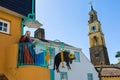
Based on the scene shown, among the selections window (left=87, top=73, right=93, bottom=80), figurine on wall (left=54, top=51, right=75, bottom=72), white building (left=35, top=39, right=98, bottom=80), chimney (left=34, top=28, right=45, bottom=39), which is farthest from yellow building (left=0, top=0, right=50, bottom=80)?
window (left=87, top=73, right=93, bottom=80)

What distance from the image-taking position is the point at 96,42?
59.1m

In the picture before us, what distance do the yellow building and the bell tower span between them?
4340 centimetres

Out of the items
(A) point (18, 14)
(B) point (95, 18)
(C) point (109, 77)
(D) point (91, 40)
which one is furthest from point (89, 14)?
(A) point (18, 14)

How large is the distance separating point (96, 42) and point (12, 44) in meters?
50.5

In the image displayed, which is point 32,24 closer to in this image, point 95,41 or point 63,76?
point 63,76

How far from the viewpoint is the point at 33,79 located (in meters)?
9.57

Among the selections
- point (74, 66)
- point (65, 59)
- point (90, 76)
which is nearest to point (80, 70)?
point (74, 66)

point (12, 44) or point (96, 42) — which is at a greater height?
point (96, 42)

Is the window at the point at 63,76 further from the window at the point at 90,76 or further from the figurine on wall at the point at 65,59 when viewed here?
the window at the point at 90,76

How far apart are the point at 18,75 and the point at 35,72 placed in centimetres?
88

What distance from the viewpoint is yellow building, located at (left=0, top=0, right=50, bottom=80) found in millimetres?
9703

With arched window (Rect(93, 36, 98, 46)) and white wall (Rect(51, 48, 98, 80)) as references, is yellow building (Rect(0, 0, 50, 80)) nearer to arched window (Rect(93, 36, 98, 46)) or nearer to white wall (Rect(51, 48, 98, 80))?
white wall (Rect(51, 48, 98, 80))

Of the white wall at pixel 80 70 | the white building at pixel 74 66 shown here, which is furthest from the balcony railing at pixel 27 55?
the white wall at pixel 80 70

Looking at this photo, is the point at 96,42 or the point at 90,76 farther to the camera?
the point at 96,42
